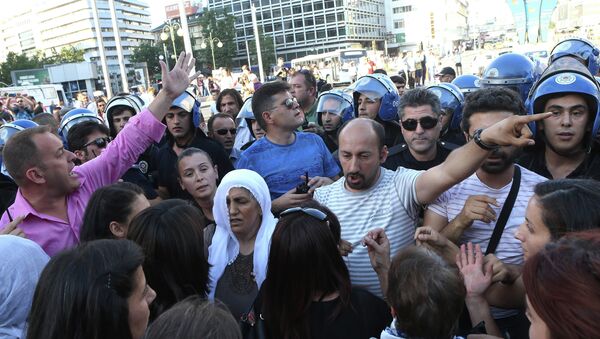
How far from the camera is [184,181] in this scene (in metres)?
3.51

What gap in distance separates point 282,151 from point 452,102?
202 cm

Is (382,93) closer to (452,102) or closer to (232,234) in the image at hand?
(452,102)

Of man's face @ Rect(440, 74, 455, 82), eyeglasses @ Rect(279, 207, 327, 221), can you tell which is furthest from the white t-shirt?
man's face @ Rect(440, 74, 455, 82)

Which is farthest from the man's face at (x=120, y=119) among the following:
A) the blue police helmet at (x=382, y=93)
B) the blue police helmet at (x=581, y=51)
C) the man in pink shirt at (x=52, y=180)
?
the blue police helmet at (x=581, y=51)

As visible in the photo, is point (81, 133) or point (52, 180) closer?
point (52, 180)

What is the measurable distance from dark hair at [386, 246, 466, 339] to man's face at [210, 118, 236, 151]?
396cm

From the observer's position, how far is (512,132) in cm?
210

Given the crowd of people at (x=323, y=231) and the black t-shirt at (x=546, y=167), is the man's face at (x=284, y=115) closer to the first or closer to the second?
the crowd of people at (x=323, y=231)

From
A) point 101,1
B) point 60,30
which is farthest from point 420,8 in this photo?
point 60,30

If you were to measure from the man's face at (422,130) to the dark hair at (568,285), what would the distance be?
7.30ft

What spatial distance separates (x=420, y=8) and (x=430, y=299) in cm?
10270

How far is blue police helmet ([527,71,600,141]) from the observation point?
281 cm

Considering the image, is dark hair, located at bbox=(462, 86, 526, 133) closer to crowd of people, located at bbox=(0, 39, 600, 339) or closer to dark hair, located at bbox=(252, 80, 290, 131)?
crowd of people, located at bbox=(0, 39, 600, 339)

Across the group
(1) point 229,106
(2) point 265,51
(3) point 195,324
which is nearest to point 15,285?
(3) point 195,324
